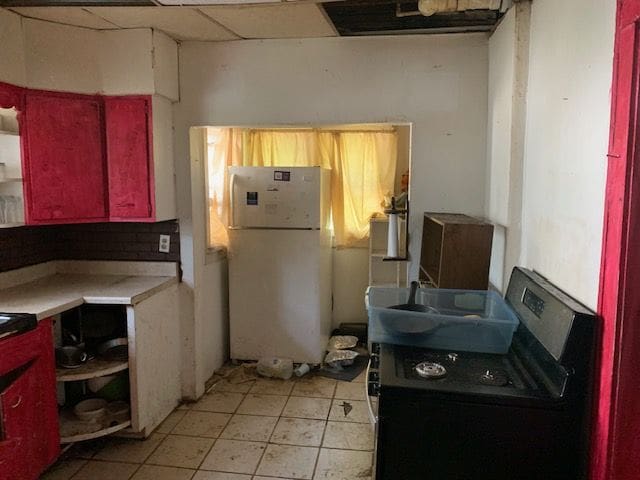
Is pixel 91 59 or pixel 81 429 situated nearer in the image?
pixel 81 429

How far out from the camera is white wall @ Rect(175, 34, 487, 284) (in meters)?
2.78

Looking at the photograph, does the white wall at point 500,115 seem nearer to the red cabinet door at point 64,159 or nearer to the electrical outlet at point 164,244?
the electrical outlet at point 164,244

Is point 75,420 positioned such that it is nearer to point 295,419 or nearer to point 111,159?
point 295,419

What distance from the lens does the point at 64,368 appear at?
2.60 metres

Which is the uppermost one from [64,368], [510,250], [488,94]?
[488,94]

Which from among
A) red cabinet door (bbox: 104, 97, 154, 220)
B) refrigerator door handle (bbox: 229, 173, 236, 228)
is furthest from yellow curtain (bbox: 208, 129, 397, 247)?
red cabinet door (bbox: 104, 97, 154, 220)

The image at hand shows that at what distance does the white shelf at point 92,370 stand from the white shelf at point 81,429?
0.74 ft

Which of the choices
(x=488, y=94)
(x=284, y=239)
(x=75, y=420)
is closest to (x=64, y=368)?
(x=75, y=420)

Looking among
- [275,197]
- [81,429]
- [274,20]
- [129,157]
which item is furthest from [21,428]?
[274,20]

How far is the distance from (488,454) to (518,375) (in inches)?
10.4

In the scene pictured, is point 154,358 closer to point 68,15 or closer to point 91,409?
point 91,409

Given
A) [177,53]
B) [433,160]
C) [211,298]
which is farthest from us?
[211,298]

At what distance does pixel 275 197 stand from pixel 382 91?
1217 millimetres

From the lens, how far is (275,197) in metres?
3.70
